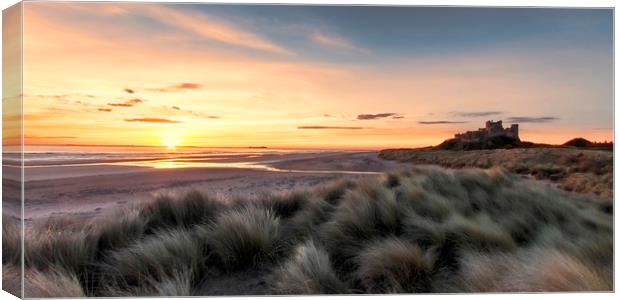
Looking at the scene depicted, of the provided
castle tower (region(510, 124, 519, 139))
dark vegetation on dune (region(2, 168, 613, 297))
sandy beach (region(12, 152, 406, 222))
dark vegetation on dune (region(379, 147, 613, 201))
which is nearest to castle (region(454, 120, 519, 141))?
castle tower (region(510, 124, 519, 139))

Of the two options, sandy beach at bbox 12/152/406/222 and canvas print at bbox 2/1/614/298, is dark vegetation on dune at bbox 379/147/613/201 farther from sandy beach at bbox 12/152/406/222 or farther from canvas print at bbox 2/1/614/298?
sandy beach at bbox 12/152/406/222

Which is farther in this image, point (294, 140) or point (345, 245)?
point (294, 140)

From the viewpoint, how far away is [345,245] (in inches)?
165

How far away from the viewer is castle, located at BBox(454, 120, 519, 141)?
4.46 m

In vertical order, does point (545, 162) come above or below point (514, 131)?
below

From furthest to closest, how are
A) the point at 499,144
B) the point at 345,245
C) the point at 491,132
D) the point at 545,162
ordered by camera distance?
the point at 545,162, the point at 499,144, the point at 491,132, the point at 345,245

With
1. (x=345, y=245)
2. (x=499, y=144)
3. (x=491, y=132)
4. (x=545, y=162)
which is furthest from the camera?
(x=545, y=162)

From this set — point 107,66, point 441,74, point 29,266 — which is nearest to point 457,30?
point 441,74

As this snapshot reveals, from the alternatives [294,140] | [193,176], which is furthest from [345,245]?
[193,176]

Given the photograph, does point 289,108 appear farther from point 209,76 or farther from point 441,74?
point 441,74

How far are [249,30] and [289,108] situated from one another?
0.73m

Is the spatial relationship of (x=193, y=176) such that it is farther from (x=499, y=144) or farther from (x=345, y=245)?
(x=499, y=144)

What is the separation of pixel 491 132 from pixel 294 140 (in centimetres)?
170

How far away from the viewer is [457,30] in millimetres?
4535
